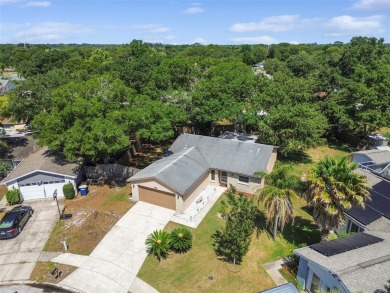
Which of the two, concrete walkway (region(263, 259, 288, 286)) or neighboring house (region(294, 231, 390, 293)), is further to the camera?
concrete walkway (region(263, 259, 288, 286))

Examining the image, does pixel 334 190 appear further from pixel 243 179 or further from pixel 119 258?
pixel 119 258

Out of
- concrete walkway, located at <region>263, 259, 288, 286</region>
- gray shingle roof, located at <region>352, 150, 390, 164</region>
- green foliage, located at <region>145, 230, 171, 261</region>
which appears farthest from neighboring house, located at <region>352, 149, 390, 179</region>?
green foliage, located at <region>145, 230, 171, 261</region>

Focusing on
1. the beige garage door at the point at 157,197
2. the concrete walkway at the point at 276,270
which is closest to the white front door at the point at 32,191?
the beige garage door at the point at 157,197

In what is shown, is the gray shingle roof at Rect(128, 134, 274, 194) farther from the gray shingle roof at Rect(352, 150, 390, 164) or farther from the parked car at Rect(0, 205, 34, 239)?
the gray shingle roof at Rect(352, 150, 390, 164)

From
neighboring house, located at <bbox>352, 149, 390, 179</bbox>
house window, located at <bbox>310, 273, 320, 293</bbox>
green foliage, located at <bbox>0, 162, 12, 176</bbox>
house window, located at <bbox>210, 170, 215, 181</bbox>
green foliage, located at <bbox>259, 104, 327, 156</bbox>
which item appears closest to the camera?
house window, located at <bbox>310, 273, 320, 293</bbox>

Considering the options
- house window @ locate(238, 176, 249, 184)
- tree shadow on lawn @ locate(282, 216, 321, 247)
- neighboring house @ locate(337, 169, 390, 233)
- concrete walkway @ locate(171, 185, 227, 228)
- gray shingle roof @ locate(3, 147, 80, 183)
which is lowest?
tree shadow on lawn @ locate(282, 216, 321, 247)

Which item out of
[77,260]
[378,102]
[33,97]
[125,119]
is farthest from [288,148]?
[33,97]

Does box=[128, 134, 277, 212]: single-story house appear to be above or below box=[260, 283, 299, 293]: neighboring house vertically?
above
